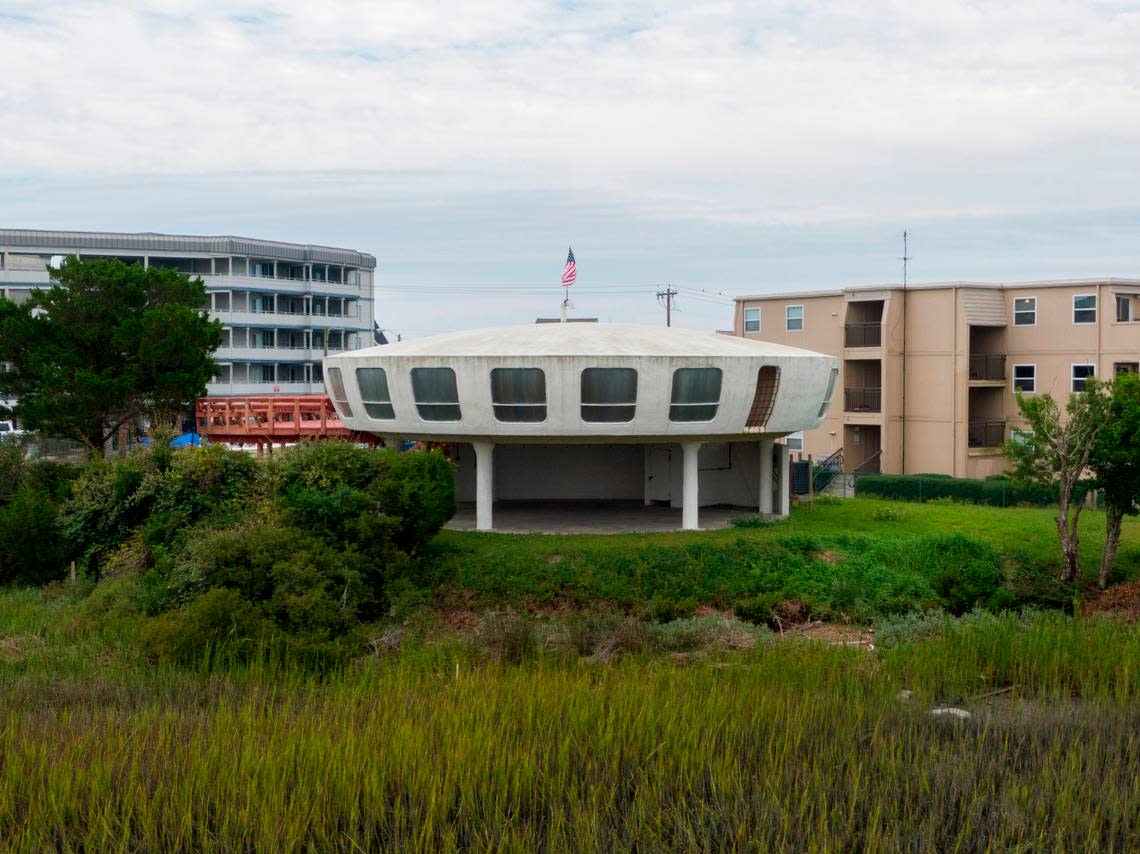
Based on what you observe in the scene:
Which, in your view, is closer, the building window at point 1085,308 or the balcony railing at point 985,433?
the building window at point 1085,308

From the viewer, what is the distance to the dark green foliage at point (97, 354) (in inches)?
1580

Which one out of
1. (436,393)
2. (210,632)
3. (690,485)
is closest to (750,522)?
(690,485)

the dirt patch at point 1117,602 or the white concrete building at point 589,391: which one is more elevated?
the white concrete building at point 589,391

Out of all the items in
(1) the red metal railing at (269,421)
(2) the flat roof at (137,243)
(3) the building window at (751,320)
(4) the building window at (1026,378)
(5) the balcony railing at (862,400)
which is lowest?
(1) the red metal railing at (269,421)

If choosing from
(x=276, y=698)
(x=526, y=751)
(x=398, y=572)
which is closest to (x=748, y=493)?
(x=398, y=572)

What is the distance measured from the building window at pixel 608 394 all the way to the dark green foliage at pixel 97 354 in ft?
61.9

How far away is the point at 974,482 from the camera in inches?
1592

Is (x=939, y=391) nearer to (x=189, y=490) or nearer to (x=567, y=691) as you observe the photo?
(x=189, y=490)

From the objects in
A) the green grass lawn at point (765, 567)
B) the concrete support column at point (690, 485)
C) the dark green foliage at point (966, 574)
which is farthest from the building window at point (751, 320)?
the dark green foliage at point (966, 574)

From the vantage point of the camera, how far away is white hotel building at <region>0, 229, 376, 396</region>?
79.6m

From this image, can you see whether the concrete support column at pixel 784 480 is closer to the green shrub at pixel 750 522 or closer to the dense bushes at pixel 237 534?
the green shrub at pixel 750 522

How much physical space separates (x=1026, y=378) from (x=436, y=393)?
97.7 feet

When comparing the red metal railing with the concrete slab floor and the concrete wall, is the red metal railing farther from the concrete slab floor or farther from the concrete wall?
the concrete slab floor

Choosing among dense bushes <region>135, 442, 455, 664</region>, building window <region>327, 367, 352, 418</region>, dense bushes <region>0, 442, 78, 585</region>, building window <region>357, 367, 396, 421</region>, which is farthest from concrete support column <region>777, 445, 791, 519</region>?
dense bushes <region>0, 442, 78, 585</region>
